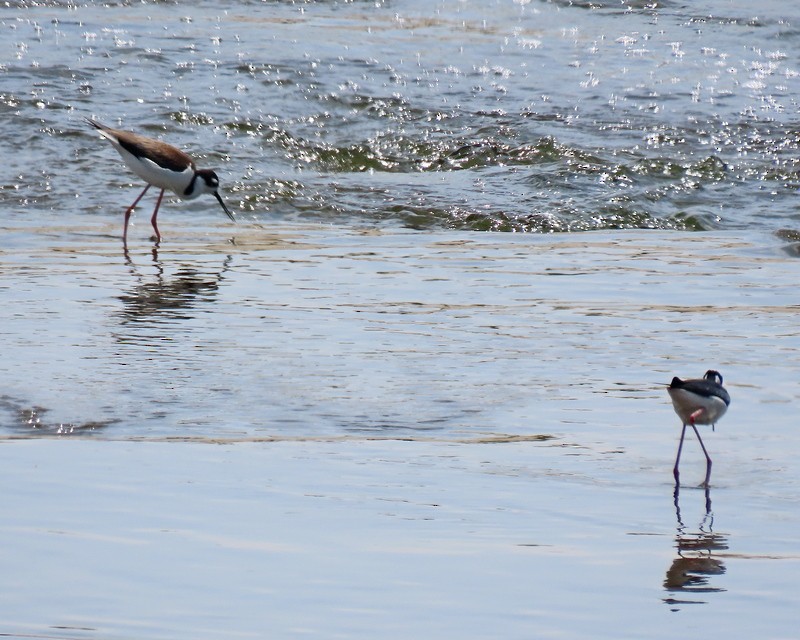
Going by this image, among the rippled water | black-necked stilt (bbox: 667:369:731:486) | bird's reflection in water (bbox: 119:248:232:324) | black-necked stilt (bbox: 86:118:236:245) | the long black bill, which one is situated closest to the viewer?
black-necked stilt (bbox: 667:369:731:486)

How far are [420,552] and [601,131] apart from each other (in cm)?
1153

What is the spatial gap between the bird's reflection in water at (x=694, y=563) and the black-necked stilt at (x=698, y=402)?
52 cm

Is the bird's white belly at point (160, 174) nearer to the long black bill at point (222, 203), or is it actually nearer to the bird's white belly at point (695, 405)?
the long black bill at point (222, 203)

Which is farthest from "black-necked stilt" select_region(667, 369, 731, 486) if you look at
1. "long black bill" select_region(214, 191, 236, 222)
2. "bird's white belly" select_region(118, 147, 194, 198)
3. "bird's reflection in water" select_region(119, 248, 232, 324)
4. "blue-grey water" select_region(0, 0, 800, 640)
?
"bird's white belly" select_region(118, 147, 194, 198)

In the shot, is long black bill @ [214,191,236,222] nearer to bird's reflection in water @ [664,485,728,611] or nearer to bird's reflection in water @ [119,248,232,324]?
bird's reflection in water @ [119,248,232,324]

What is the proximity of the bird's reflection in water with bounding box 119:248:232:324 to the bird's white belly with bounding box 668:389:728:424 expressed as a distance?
3.50m

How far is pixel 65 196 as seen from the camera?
42.5 feet

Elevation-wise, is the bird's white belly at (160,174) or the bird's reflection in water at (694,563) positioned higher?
the bird's reflection in water at (694,563)

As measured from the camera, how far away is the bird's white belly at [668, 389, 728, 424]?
5.79m

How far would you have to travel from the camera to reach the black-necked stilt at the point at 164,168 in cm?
1244

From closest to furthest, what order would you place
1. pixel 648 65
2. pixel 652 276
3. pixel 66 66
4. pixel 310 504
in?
pixel 310 504 < pixel 652 276 < pixel 66 66 < pixel 648 65

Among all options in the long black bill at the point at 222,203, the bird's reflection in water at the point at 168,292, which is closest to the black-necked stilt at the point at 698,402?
the bird's reflection in water at the point at 168,292

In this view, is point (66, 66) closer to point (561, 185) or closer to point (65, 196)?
point (65, 196)

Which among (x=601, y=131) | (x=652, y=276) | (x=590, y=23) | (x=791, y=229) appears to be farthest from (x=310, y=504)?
(x=590, y=23)
